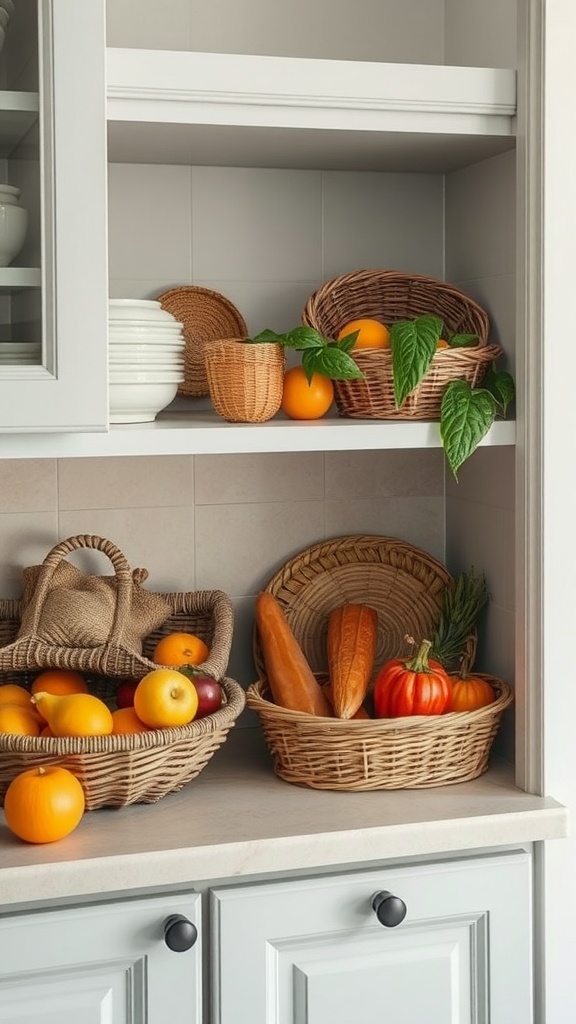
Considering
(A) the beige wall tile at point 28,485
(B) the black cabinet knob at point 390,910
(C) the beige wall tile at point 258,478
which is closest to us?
(B) the black cabinet knob at point 390,910

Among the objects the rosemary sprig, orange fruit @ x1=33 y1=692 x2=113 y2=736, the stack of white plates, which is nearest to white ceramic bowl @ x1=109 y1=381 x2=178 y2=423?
the stack of white plates

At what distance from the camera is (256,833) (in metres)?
1.44

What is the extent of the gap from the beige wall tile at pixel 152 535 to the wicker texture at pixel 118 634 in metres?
0.06

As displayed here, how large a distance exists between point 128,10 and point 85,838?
1.19 meters

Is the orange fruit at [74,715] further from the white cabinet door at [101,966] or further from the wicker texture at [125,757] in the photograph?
the white cabinet door at [101,966]

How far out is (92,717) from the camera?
4.83 ft

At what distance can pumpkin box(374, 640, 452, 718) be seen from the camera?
160 centimetres

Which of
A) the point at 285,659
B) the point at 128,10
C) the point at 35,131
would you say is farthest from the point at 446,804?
the point at 128,10

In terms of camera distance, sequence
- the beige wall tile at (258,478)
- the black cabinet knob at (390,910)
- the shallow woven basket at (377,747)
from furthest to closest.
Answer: the beige wall tile at (258,478) → the shallow woven basket at (377,747) → the black cabinet knob at (390,910)

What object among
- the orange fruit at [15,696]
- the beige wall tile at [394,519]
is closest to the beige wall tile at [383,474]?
the beige wall tile at [394,519]

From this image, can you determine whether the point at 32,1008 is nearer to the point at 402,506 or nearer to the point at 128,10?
the point at 402,506

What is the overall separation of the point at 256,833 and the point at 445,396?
0.60 m

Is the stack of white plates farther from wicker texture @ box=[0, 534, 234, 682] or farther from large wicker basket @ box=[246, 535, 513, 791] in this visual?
large wicker basket @ box=[246, 535, 513, 791]

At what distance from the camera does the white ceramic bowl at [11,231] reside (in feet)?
4.44
